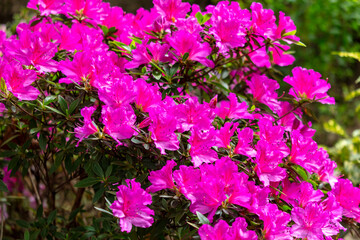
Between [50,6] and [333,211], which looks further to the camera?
[50,6]

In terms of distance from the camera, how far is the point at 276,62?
6.41 feet

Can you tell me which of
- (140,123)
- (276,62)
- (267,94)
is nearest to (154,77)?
(140,123)

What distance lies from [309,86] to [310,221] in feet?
1.67

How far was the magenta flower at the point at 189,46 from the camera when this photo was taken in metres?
1.47

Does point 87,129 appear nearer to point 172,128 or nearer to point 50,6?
point 172,128

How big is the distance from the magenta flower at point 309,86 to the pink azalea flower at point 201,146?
450mm

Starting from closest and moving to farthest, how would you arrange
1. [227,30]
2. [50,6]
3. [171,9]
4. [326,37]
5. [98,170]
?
[98,170] < [227,30] < [171,9] < [50,6] < [326,37]

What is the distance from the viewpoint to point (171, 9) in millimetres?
1624

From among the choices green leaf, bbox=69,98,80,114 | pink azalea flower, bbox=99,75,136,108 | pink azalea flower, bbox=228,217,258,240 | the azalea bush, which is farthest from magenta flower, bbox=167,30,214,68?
pink azalea flower, bbox=228,217,258,240

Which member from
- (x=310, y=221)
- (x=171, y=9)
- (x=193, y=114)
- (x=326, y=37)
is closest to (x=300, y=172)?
(x=310, y=221)

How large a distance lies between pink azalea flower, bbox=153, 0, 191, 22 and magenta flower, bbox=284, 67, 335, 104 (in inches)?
19.1

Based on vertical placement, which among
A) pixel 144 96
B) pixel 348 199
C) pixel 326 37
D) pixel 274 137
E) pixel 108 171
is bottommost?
pixel 326 37

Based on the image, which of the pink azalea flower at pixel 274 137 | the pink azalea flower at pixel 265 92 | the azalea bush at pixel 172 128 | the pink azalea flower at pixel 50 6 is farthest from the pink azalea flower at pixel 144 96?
the pink azalea flower at pixel 50 6

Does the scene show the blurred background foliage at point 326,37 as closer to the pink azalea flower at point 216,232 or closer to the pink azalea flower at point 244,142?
the pink azalea flower at point 244,142
